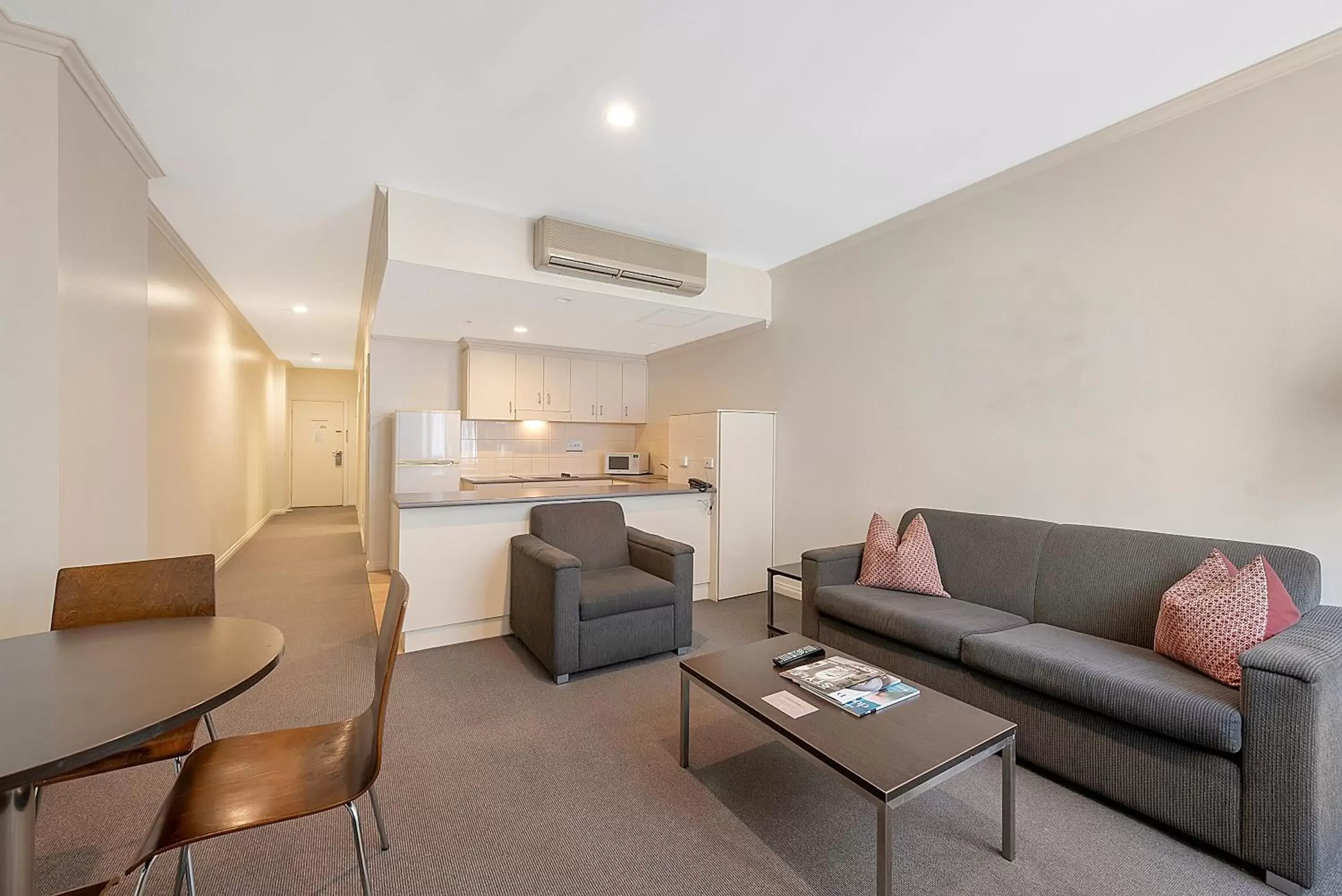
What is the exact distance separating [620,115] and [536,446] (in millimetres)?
4492

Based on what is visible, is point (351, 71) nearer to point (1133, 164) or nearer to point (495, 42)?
point (495, 42)

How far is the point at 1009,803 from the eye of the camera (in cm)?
169

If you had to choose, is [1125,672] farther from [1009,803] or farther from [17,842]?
[17,842]

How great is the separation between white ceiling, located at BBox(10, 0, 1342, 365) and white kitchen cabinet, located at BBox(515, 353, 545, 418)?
101 inches

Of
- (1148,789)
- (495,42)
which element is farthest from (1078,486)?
(495,42)

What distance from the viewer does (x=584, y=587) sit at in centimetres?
311

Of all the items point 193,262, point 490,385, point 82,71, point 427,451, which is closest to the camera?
point 82,71

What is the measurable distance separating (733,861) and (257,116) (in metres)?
3.44

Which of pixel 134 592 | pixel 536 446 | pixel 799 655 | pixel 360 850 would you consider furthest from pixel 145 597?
pixel 536 446

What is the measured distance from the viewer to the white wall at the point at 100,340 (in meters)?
2.11

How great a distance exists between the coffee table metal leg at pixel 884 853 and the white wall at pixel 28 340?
281 cm

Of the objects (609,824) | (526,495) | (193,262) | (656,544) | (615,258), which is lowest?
(609,824)

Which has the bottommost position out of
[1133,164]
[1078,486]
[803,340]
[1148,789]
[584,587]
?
[1148,789]

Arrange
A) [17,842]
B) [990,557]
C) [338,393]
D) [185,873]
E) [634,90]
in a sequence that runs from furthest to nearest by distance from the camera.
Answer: [338,393] < [990,557] < [634,90] < [185,873] < [17,842]
